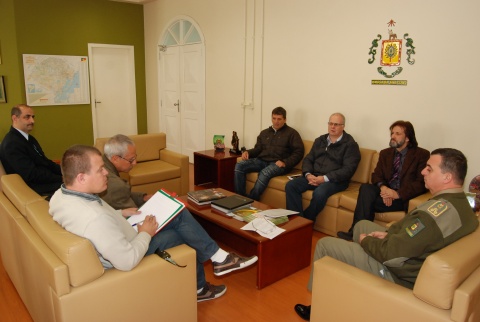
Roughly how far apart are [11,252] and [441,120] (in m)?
3.73

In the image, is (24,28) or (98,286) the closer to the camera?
(98,286)

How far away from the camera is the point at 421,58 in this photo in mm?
3775

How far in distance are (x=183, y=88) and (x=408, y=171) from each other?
4.39 metres

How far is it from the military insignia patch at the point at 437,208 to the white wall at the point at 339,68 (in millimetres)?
2073

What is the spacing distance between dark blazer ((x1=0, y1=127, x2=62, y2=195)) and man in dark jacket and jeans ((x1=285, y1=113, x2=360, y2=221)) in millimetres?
2290

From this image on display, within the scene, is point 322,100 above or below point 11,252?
above

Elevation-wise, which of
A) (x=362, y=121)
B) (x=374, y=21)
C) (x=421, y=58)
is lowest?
(x=362, y=121)

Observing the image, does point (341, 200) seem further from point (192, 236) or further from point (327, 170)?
point (192, 236)

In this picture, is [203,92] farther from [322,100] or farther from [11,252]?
[11,252]

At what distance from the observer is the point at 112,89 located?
747cm

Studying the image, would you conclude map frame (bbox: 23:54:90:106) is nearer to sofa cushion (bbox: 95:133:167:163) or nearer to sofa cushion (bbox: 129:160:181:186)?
sofa cushion (bbox: 95:133:167:163)

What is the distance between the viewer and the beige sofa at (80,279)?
1709 mm

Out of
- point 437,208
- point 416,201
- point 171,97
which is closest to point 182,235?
point 437,208

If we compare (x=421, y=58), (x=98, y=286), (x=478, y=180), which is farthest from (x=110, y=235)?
(x=421, y=58)
